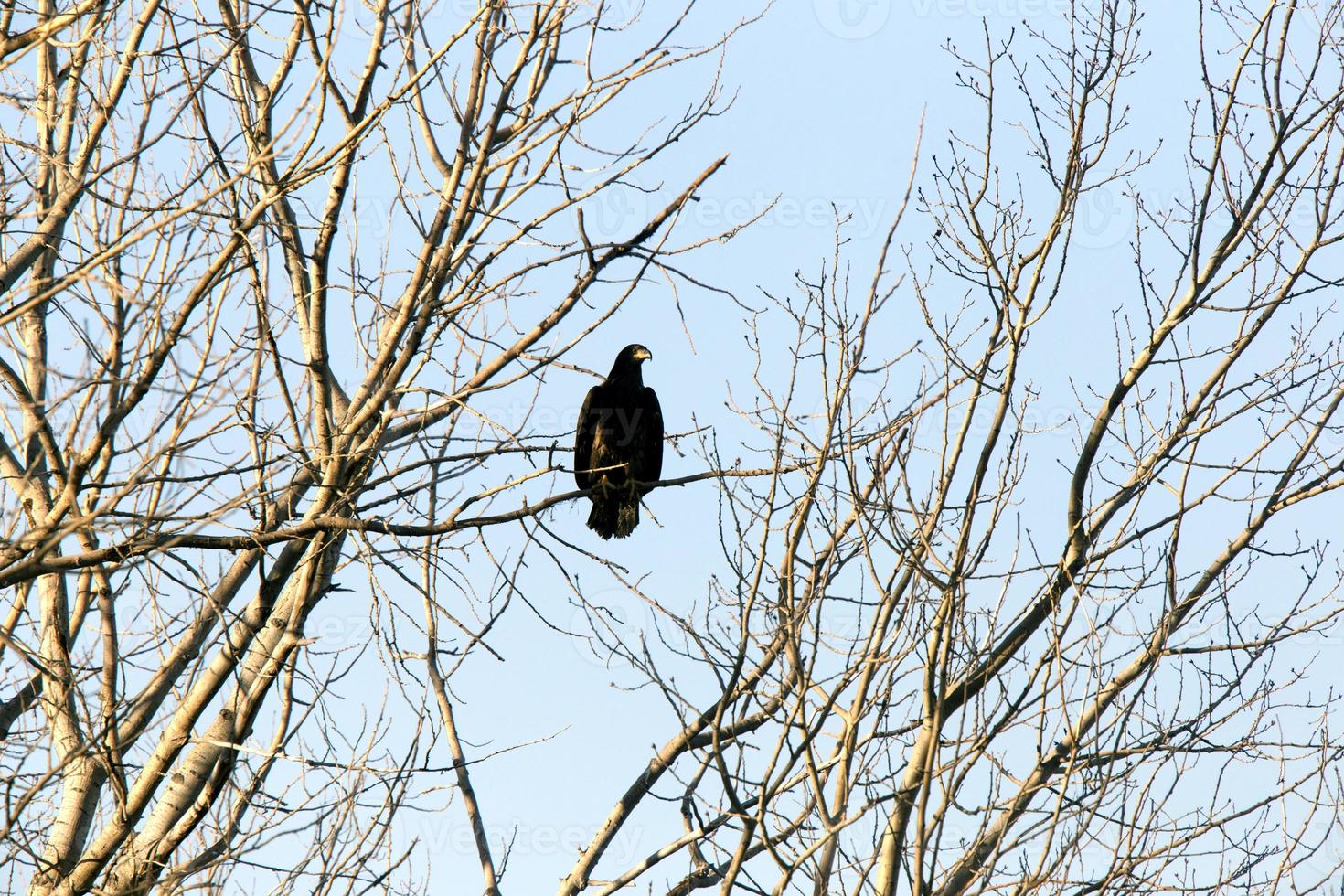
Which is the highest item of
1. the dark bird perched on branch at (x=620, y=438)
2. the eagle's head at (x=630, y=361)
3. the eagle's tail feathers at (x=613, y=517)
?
the eagle's head at (x=630, y=361)

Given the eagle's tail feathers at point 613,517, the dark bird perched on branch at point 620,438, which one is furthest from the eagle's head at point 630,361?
the eagle's tail feathers at point 613,517

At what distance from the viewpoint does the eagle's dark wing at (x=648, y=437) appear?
639 cm

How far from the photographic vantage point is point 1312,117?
186 inches

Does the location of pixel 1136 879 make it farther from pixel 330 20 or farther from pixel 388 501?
pixel 330 20

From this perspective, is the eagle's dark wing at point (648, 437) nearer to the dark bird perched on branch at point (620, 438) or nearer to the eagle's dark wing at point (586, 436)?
the dark bird perched on branch at point (620, 438)

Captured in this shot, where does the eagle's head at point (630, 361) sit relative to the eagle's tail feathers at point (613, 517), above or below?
above

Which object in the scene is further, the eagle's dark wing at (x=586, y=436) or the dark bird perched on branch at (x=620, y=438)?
the eagle's dark wing at (x=586, y=436)

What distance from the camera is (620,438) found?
6336mm

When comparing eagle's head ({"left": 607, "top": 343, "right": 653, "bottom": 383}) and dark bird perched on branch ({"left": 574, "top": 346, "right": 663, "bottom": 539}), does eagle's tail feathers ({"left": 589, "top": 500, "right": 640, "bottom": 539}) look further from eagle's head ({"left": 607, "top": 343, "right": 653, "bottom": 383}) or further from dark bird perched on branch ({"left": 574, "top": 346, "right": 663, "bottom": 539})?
eagle's head ({"left": 607, "top": 343, "right": 653, "bottom": 383})

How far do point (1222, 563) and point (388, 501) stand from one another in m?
3.12

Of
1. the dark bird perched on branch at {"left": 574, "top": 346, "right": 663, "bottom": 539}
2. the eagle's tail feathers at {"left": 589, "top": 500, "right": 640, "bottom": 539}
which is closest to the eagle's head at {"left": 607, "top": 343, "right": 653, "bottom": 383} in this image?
the dark bird perched on branch at {"left": 574, "top": 346, "right": 663, "bottom": 539}

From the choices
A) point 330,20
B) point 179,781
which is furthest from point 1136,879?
point 330,20

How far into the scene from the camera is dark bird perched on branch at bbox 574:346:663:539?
6219 millimetres

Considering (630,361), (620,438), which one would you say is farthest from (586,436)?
(630,361)
